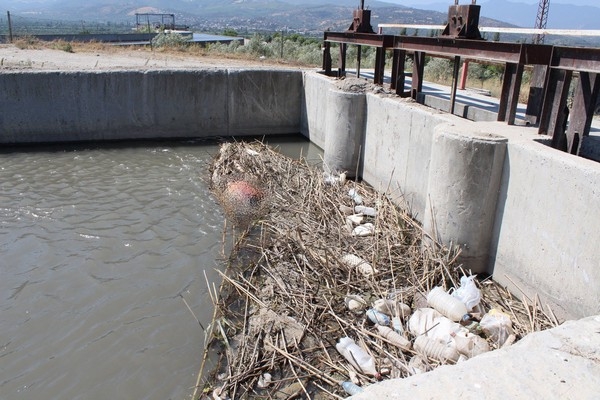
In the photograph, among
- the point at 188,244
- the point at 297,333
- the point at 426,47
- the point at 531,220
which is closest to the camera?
the point at 297,333

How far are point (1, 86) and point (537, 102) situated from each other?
1134 cm

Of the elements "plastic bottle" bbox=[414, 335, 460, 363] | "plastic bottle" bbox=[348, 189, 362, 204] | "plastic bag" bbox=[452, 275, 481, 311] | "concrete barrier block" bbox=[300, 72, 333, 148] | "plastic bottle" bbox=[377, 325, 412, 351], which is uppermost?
"concrete barrier block" bbox=[300, 72, 333, 148]

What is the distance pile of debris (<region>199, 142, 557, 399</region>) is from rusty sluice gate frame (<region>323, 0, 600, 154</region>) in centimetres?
212

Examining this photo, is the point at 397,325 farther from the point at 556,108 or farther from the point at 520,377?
the point at 556,108

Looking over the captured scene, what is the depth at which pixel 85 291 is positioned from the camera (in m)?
6.18

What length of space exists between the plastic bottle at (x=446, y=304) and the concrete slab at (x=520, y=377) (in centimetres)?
200

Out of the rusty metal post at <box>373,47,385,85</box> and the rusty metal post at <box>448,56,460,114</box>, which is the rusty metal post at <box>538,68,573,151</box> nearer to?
the rusty metal post at <box>448,56,460,114</box>

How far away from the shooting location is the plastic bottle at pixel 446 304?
5.27 m

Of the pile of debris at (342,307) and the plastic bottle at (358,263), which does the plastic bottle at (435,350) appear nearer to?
the pile of debris at (342,307)

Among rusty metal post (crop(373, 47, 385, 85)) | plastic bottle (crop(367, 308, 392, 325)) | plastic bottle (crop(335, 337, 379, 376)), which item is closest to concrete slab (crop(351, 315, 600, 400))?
plastic bottle (crop(335, 337, 379, 376))

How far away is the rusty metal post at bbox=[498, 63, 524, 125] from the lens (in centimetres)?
732

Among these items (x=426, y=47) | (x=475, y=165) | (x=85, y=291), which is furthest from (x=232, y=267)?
(x=426, y=47)

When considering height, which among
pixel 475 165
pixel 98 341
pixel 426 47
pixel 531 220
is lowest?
pixel 98 341

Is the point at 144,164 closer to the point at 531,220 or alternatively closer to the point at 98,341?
the point at 98,341
